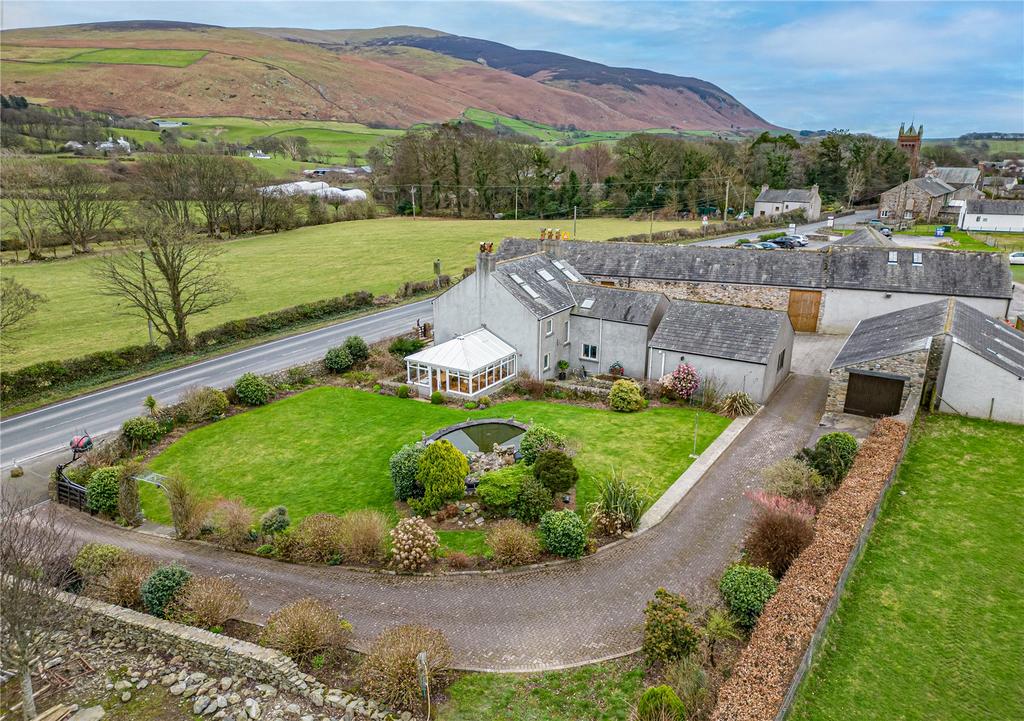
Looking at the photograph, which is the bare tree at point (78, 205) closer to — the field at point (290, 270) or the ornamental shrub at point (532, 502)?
the field at point (290, 270)

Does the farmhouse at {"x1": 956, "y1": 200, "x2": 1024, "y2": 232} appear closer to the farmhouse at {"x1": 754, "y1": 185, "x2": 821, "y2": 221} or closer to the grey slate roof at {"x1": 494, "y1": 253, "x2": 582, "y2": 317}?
the farmhouse at {"x1": 754, "y1": 185, "x2": 821, "y2": 221}

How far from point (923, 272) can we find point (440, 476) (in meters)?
32.6

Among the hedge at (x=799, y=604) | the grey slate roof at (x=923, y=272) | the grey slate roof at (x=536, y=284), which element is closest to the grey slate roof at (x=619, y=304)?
the grey slate roof at (x=536, y=284)

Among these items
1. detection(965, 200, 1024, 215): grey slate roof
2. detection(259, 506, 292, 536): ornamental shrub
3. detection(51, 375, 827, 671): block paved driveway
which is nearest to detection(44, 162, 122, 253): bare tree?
detection(51, 375, 827, 671): block paved driveway

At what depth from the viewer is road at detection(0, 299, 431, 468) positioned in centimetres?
2650

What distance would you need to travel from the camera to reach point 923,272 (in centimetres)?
3522

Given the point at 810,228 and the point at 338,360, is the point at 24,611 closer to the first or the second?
the point at 338,360

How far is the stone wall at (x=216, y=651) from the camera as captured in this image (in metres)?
12.0

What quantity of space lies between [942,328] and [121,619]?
98.3ft

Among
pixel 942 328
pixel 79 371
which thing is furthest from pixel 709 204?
pixel 79 371

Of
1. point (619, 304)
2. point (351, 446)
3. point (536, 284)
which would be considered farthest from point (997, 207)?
point (351, 446)

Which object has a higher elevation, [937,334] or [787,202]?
[787,202]

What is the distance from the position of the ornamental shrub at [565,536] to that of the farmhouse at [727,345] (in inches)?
555

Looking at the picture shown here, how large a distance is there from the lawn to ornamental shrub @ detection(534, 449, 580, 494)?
8236 mm
